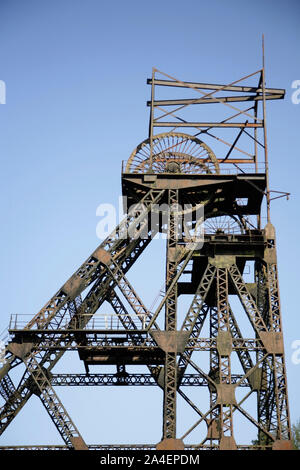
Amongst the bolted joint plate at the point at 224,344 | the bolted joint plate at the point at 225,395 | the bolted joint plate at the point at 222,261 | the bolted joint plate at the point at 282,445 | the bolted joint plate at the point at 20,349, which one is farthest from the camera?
the bolted joint plate at the point at 222,261

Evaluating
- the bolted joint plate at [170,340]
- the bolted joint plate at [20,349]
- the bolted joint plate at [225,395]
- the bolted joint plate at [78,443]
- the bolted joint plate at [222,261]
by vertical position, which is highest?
the bolted joint plate at [222,261]

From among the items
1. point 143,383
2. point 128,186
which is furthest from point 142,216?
point 143,383

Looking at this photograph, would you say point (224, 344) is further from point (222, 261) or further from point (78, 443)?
point (78, 443)

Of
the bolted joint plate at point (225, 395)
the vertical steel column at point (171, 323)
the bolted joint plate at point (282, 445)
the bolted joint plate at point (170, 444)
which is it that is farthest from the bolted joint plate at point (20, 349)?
the bolted joint plate at point (282, 445)

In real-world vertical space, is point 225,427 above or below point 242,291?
below

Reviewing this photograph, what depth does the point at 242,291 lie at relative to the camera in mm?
48219

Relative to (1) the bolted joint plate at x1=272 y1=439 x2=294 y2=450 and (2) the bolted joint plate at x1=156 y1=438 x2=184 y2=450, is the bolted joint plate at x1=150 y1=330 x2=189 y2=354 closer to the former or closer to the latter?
(2) the bolted joint plate at x1=156 y1=438 x2=184 y2=450

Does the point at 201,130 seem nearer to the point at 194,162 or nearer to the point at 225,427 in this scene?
the point at 194,162

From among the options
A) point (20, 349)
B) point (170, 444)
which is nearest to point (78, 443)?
point (170, 444)

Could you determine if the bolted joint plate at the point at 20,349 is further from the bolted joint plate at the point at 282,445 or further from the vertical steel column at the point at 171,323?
the bolted joint plate at the point at 282,445

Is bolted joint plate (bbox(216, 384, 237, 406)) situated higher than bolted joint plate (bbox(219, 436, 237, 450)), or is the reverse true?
bolted joint plate (bbox(216, 384, 237, 406))

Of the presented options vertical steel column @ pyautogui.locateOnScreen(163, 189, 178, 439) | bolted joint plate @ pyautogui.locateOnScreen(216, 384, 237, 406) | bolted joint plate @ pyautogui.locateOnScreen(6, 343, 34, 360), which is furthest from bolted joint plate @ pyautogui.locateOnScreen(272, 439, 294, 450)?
bolted joint plate @ pyautogui.locateOnScreen(6, 343, 34, 360)

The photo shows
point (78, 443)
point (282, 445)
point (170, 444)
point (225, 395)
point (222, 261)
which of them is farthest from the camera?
point (222, 261)

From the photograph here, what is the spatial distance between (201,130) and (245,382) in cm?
1530
